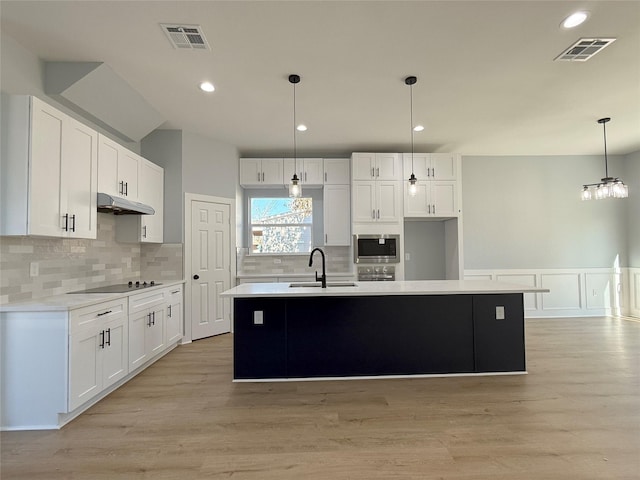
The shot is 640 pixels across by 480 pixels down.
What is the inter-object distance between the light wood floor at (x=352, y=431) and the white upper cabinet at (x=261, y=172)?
3112mm

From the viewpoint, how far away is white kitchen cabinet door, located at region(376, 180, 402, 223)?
5168 mm

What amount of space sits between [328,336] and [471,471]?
157 centimetres

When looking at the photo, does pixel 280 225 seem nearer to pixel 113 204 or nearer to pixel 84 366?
pixel 113 204

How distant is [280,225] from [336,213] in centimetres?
106

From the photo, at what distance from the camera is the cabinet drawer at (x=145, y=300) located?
317 centimetres

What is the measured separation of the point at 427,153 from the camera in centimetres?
534

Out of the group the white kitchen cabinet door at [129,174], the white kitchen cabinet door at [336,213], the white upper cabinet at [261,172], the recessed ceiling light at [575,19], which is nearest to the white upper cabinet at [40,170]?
the white kitchen cabinet door at [129,174]

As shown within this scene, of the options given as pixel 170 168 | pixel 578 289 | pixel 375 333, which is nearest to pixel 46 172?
pixel 170 168

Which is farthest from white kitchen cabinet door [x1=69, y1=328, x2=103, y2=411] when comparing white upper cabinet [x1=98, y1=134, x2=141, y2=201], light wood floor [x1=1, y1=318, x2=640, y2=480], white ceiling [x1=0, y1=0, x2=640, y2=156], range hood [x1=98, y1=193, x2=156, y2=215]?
white ceiling [x1=0, y1=0, x2=640, y2=156]

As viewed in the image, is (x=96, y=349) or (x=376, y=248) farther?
(x=376, y=248)

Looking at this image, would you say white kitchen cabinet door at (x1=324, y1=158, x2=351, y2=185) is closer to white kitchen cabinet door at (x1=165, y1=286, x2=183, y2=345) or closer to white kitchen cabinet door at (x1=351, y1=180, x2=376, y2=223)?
white kitchen cabinet door at (x1=351, y1=180, x2=376, y2=223)

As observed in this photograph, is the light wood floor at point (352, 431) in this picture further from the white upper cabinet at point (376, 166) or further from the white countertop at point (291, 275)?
the white upper cabinet at point (376, 166)

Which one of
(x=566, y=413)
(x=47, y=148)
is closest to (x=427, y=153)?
(x=566, y=413)

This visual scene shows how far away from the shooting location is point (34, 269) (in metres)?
2.70
